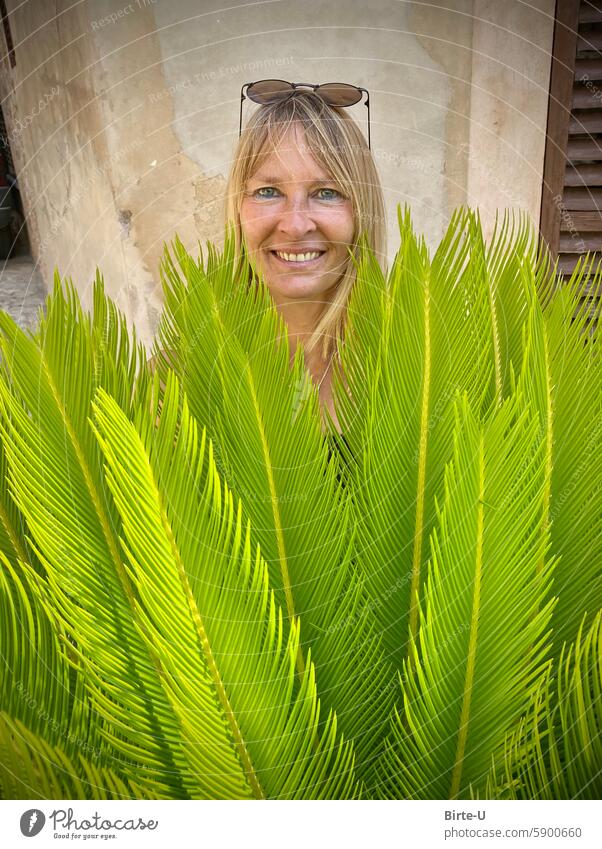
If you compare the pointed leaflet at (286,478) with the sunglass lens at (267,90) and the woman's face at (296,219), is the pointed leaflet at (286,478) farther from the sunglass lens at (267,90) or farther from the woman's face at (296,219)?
the sunglass lens at (267,90)

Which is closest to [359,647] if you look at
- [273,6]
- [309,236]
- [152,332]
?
[309,236]

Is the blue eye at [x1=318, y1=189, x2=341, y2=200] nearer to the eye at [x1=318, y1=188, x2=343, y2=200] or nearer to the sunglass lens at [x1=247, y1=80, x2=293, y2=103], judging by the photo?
the eye at [x1=318, y1=188, x2=343, y2=200]

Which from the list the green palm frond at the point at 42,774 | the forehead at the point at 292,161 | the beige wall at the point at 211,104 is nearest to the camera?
the green palm frond at the point at 42,774

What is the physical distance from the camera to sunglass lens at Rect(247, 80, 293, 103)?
39.2 inches

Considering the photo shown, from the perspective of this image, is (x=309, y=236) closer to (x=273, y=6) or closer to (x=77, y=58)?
(x=273, y=6)

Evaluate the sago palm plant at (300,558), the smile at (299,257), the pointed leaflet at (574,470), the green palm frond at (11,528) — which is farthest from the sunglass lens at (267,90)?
the green palm frond at (11,528)

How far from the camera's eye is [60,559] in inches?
19.9

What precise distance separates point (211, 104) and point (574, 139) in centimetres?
57

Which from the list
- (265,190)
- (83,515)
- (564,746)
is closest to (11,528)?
(83,515)

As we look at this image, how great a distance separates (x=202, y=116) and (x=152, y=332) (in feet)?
1.22

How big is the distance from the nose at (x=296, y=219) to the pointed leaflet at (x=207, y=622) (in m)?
0.51

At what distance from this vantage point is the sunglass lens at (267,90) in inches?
39.2

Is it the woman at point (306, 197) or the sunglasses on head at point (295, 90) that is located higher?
the sunglasses on head at point (295, 90)

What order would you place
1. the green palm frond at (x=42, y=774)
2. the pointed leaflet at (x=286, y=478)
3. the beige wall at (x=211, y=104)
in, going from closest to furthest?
the green palm frond at (x=42, y=774), the pointed leaflet at (x=286, y=478), the beige wall at (x=211, y=104)
